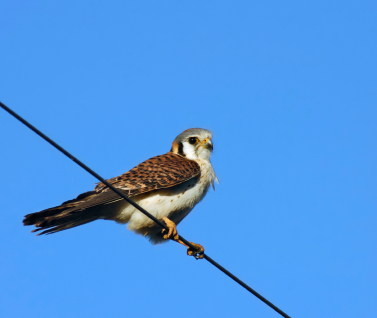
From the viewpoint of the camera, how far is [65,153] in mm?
3115

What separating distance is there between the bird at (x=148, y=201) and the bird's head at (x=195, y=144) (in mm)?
169

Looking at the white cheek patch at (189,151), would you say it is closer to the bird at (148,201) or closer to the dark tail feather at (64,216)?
the bird at (148,201)

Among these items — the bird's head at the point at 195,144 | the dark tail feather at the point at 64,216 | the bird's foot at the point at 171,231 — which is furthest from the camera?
the bird's head at the point at 195,144

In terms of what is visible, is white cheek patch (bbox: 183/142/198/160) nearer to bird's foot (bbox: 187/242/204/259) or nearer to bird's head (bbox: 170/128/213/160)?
bird's head (bbox: 170/128/213/160)

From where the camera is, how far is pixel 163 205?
5.35 m

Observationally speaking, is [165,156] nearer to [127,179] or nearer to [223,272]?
[127,179]

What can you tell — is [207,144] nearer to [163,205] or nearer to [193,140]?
[193,140]

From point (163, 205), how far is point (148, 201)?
155 millimetres

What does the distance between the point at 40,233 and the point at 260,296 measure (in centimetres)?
234

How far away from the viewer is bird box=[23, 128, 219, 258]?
16.1ft

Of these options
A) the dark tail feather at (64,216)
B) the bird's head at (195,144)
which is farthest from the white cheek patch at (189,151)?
the dark tail feather at (64,216)

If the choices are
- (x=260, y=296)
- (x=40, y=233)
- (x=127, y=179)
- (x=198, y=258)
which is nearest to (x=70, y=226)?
(x=40, y=233)

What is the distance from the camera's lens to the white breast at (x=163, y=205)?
5.27 metres

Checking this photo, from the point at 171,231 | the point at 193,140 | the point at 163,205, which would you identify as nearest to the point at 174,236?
the point at 171,231
